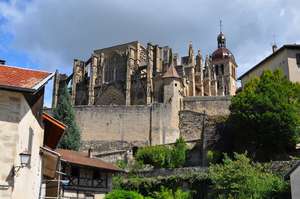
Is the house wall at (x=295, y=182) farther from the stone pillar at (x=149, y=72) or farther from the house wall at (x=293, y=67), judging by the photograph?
the stone pillar at (x=149, y=72)

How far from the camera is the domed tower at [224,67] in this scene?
4168 inches

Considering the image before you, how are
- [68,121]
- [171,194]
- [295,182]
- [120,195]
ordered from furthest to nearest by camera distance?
[68,121], [171,194], [120,195], [295,182]

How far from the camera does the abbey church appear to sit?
56875mm

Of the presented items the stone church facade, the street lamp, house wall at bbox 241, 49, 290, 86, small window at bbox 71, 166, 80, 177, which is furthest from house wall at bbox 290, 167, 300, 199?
the stone church facade

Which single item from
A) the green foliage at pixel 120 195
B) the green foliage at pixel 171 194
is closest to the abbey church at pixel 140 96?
the green foliage at pixel 171 194

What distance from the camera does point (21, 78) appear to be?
15.5m

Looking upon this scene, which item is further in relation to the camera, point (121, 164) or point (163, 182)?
point (121, 164)

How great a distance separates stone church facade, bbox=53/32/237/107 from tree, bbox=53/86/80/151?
1846 cm

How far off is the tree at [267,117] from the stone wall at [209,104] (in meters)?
12.4

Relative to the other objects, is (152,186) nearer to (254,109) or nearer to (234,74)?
(254,109)

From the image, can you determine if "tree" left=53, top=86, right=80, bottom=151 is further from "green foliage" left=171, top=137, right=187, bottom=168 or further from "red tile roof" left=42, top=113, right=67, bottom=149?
"red tile roof" left=42, top=113, right=67, bottom=149

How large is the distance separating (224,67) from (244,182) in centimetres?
8040

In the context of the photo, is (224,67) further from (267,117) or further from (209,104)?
(267,117)

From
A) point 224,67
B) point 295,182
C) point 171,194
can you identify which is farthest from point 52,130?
point 224,67
